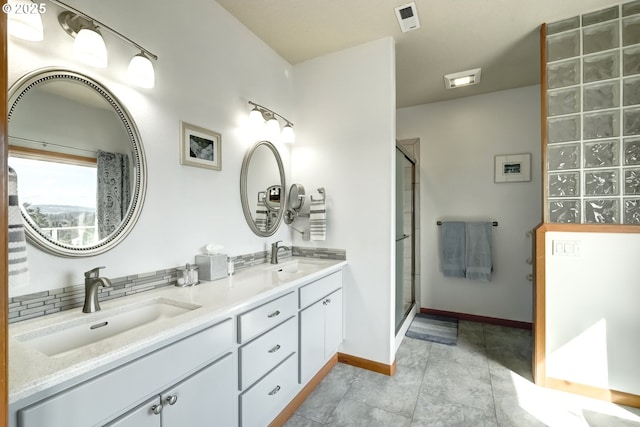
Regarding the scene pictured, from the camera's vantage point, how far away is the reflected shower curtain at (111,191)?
4.21 ft

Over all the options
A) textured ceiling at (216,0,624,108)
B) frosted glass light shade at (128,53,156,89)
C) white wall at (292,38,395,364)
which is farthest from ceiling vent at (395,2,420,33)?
frosted glass light shade at (128,53,156,89)

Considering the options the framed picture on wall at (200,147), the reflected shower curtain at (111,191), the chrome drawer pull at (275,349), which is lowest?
the chrome drawer pull at (275,349)

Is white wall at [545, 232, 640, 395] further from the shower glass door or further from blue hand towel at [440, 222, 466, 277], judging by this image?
blue hand towel at [440, 222, 466, 277]

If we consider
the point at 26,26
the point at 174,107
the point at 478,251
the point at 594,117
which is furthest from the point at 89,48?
the point at 478,251

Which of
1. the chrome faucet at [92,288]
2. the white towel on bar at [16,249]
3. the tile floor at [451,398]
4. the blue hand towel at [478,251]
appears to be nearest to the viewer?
the white towel on bar at [16,249]

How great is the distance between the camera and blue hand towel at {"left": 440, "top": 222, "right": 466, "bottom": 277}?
329 cm

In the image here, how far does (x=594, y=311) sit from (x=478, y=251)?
1.33 meters

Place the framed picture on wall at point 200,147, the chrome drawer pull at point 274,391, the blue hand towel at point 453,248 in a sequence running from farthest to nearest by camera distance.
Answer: the blue hand towel at point 453,248 → the framed picture on wall at point 200,147 → the chrome drawer pull at point 274,391

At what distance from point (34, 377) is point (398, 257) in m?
2.43

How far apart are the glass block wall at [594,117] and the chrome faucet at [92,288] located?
2633mm

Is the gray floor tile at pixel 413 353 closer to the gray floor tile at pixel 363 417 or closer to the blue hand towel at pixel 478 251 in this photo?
the gray floor tile at pixel 363 417

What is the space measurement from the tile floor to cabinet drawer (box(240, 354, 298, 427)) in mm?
233

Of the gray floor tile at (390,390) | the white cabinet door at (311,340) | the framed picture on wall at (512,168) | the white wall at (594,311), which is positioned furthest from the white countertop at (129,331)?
the framed picture on wall at (512,168)

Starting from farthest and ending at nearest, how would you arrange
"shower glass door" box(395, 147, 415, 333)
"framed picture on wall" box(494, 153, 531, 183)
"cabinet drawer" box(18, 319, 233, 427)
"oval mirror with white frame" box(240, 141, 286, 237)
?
1. "framed picture on wall" box(494, 153, 531, 183)
2. "shower glass door" box(395, 147, 415, 333)
3. "oval mirror with white frame" box(240, 141, 286, 237)
4. "cabinet drawer" box(18, 319, 233, 427)
